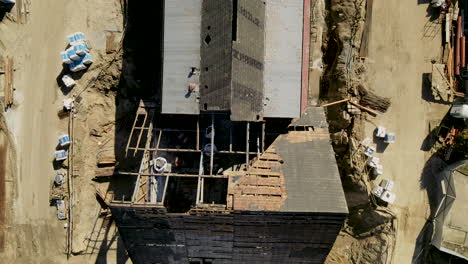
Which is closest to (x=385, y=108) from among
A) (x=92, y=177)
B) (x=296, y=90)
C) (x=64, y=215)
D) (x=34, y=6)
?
(x=296, y=90)

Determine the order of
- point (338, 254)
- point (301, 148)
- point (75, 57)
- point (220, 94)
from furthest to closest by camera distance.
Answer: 1. point (338, 254)
2. point (75, 57)
3. point (301, 148)
4. point (220, 94)

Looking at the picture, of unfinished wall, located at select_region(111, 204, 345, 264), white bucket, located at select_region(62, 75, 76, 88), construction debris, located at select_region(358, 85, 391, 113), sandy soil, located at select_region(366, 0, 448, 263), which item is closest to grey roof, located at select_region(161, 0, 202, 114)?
unfinished wall, located at select_region(111, 204, 345, 264)

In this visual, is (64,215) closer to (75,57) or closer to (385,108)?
(75,57)

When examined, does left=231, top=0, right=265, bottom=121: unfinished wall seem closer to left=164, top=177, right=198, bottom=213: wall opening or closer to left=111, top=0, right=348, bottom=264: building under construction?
left=111, top=0, right=348, bottom=264: building under construction

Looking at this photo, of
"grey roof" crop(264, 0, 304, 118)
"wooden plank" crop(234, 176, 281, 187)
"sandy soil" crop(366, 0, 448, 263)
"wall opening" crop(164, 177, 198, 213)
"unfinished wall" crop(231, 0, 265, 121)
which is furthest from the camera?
"sandy soil" crop(366, 0, 448, 263)

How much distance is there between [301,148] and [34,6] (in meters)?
21.5

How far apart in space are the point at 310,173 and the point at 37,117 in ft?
64.9

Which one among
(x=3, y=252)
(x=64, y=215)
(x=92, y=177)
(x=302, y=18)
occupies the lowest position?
(x=3, y=252)

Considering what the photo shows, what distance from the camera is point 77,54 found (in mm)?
26594

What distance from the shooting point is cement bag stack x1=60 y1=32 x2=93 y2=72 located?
2652cm

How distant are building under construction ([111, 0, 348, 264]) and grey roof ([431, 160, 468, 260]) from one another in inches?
375

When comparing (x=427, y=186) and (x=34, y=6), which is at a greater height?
(x=34, y=6)

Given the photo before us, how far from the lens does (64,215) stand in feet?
89.8

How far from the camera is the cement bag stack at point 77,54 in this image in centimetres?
2652
